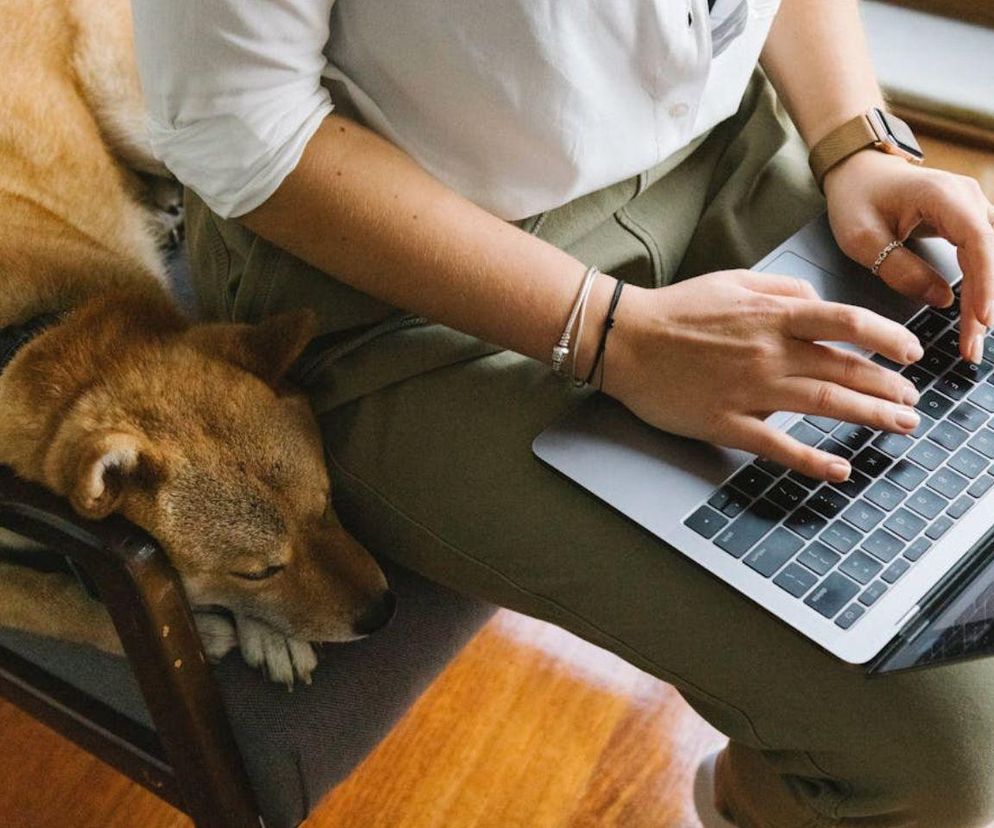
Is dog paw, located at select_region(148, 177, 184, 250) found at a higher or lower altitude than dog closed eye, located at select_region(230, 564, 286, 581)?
lower

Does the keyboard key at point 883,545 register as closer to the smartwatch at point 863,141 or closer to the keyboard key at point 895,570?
the keyboard key at point 895,570

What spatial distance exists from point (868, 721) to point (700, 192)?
1.76 ft

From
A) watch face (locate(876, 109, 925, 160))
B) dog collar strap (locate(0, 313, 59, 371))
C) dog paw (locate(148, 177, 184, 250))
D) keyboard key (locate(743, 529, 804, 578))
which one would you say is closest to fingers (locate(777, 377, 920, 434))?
keyboard key (locate(743, 529, 804, 578))

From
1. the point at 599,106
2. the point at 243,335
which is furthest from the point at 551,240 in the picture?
the point at 243,335

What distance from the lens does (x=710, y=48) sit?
2.83ft

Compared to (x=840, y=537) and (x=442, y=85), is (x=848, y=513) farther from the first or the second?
(x=442, y=85)

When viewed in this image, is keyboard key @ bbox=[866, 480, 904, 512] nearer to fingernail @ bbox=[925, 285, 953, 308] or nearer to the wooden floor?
fingernail @ bbox=[925, 285, 953, 308]

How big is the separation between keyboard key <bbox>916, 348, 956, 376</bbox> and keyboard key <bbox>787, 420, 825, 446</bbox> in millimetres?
137

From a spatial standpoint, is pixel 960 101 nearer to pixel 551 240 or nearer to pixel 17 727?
pixel 551 240

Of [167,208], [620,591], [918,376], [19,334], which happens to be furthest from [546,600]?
[167,208]

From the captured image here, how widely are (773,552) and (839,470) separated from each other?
0.08 metres

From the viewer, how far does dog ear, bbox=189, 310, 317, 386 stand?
89cm

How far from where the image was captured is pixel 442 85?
2.59 feet

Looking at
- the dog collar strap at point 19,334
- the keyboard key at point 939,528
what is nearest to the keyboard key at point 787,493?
the keyboard key at point 939,528
